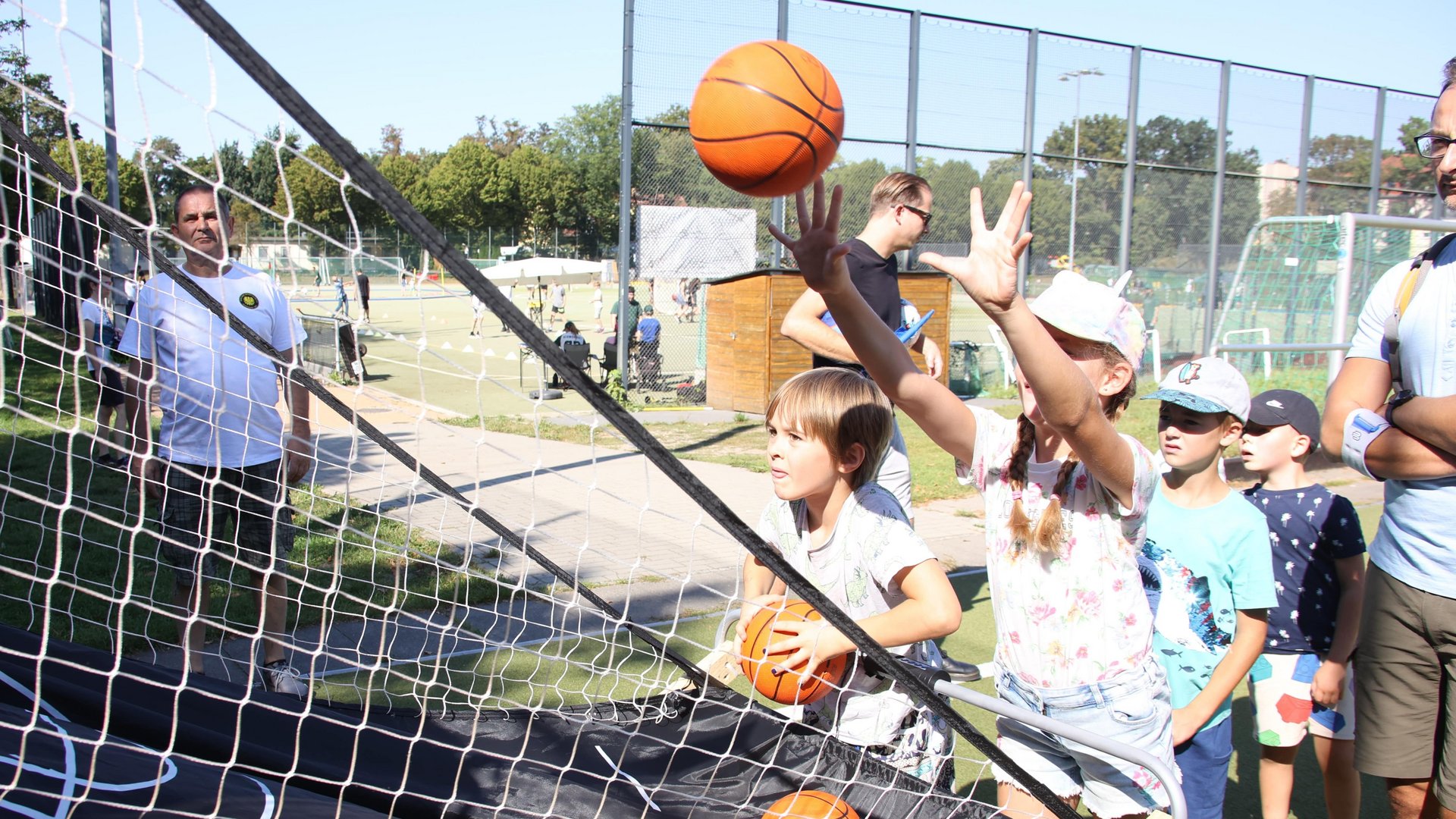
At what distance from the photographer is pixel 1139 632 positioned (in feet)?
7.16

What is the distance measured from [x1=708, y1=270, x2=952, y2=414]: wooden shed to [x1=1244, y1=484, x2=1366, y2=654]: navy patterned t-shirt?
8.55 m

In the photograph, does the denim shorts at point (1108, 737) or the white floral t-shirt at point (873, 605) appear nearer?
the denim shorts at point (1108, 737)

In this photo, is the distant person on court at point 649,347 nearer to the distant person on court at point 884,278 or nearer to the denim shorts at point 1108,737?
the distant person on court at point 884,278

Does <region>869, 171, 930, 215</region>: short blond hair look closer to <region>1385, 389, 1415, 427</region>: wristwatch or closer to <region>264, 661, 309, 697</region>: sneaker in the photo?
<region>1385, 389, 1415, 427</region>: wristwatch

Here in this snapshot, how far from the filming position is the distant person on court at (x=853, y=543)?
7.85 ft

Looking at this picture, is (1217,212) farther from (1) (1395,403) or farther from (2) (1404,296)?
(1) (1395,403)

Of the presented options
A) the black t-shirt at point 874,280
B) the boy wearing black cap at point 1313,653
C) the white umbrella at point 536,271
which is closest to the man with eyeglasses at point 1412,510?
the boy wearing black cap at point 1313,653

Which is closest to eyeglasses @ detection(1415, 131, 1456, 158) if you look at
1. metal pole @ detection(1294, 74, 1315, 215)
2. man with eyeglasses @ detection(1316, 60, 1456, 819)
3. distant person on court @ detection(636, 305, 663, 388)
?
man with eyeglasses @ detection(1316, 60, 1456, 819)

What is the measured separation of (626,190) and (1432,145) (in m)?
10.8

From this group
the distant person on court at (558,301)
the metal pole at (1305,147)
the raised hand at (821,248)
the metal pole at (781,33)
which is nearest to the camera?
the raised hand at (821,248)

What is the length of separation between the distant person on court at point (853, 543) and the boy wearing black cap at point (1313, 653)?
1.17m

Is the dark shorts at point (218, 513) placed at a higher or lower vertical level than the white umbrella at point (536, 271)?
lower

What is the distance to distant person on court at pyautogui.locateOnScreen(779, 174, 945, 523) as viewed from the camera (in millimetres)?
3717

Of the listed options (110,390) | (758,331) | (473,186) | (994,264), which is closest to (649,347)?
(758,331)
